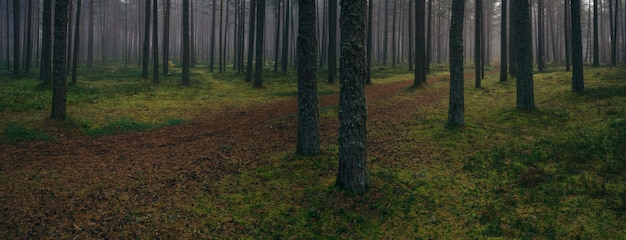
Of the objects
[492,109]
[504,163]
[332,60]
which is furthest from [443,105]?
[332,60]

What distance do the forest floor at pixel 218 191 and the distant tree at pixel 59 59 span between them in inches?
102

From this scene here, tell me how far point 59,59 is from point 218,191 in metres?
9.74

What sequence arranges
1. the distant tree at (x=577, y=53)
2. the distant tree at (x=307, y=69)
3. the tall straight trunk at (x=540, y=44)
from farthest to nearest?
the tall straight trunk at (x=540, y=44), the distant tree at (x=577, y=53), the distant tree at (x=307, y=69)

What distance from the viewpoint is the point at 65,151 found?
10305 mm

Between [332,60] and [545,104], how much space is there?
15.3 m

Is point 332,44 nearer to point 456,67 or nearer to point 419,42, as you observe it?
point 419,42

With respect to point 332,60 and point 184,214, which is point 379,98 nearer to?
point 332,60

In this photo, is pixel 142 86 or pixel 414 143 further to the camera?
pixel 142 86

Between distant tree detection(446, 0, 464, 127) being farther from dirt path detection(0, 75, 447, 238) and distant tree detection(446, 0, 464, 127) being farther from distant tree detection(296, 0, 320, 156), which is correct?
distant tree detection(296, 0, 320, 156)

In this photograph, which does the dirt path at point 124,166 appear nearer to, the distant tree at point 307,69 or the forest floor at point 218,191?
the forest floor at point 218,191

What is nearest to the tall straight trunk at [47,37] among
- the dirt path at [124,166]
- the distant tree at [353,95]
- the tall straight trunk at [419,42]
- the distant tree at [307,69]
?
the dirt path at [124,166]

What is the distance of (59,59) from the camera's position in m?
13.3

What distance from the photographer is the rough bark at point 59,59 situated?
43.4 ft

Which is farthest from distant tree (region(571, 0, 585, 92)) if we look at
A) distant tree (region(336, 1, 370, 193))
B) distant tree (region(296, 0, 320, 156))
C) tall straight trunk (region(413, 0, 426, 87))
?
distant tree (region(336, 1, 370, 193))
